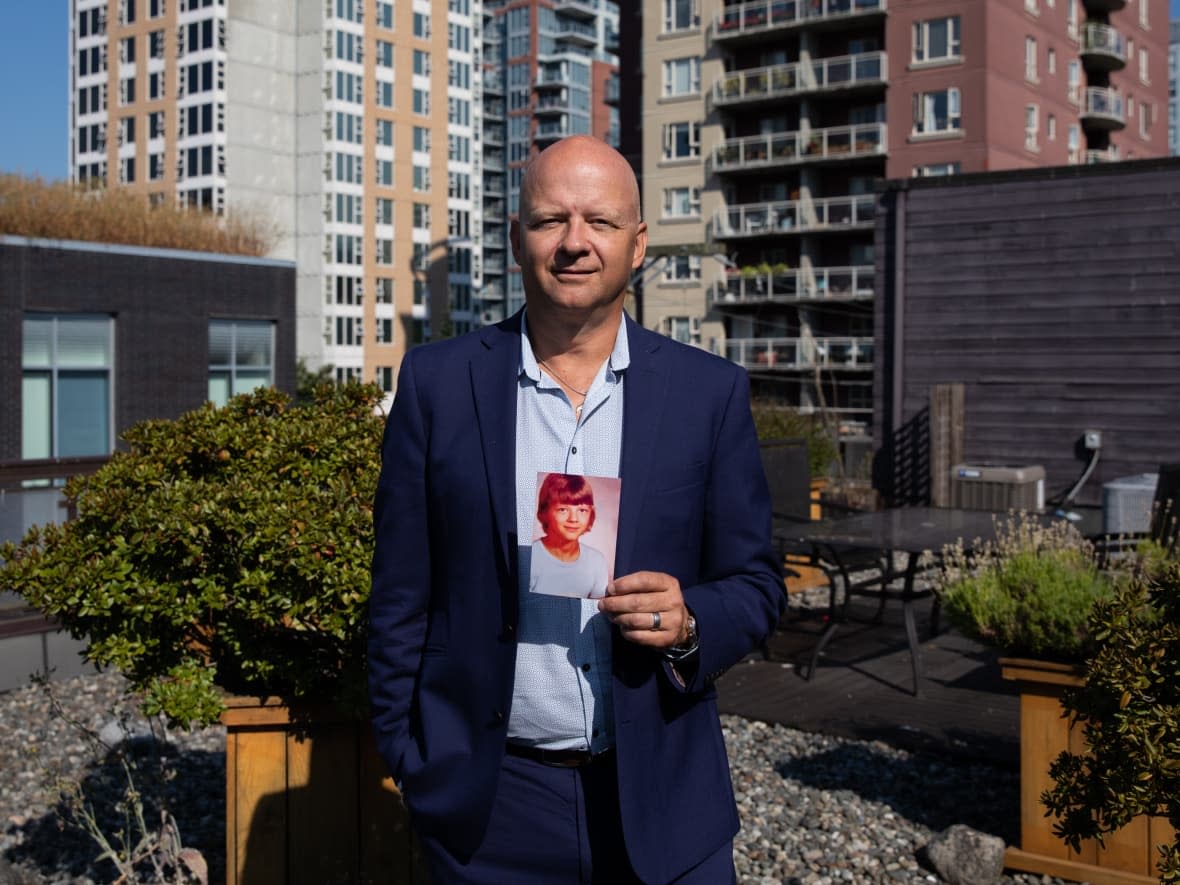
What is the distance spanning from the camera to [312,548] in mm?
3863

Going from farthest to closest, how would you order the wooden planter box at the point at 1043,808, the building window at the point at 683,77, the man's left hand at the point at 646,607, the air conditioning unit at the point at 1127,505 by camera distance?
1. the building window at the point at 683,77
2. the air conditioning unit at the point at 1127,505
3. the wooden planter box at the point at 1043,808
4. the man's left hand at the point at 646,607

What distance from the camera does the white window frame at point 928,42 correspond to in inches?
2031

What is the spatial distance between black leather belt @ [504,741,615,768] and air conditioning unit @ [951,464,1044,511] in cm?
1495

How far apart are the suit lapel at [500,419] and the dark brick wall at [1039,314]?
15531 millimetres

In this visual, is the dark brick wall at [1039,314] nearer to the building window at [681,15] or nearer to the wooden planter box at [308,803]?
the wooden planter box at [308,803]

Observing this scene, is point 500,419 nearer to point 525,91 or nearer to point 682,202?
point 682,202

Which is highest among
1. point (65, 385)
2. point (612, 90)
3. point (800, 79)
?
point (612, 90)

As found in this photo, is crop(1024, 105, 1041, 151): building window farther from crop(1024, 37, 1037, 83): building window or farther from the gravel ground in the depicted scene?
the gravel ground

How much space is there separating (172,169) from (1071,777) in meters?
83.1

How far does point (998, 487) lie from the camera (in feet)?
55.4

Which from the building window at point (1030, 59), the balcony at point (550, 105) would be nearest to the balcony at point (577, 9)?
the balcony at point (550, 105)

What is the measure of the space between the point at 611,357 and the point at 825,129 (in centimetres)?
5521

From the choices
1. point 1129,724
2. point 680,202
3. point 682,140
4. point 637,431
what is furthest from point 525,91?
point 637,431

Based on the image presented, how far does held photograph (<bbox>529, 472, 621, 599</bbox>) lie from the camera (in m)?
2.38
